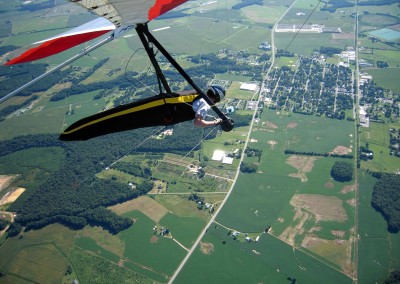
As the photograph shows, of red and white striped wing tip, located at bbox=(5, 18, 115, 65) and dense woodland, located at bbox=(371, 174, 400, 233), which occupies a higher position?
red and white striped wing tip, located at bbox=(5, 18, 115, 65)

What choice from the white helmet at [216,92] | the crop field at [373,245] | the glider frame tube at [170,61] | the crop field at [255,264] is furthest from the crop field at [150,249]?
the glider frame tube at [170,61]

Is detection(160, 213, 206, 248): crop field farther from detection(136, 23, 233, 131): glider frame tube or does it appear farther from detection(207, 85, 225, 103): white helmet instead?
detection(136, 23, 233, 131): glider frame tube

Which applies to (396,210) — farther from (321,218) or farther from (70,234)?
(70,234)

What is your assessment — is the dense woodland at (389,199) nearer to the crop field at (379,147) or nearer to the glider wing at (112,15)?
the crop field at (379,147)

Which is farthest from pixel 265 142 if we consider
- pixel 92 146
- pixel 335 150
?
pixel 92 146

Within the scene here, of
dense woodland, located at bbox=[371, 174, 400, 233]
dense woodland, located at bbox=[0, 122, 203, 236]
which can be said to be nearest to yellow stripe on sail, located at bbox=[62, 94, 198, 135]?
dense woodland, located at bbox=[0, 122, 203, 236]

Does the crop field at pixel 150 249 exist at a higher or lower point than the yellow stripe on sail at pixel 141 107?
lower
